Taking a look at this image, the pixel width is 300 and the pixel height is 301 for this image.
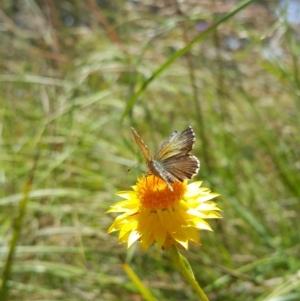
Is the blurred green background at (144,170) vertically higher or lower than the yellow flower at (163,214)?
higher

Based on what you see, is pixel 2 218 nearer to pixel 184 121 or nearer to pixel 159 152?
pixel 184 121

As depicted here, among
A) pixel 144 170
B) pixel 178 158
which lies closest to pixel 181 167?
pixel 178 158

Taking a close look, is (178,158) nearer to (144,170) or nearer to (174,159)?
(174,159)

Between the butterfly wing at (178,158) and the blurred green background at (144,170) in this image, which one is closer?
the butterfly wing at (178,158)

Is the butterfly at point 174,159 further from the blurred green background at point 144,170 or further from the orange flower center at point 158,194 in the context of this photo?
the blurred green background at point 144,170

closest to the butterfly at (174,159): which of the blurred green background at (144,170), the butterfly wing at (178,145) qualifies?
the butterfly wing at (178,145)

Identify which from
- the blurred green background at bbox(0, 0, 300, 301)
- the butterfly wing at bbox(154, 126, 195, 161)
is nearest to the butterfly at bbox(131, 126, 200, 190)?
the butterfly wing at bbox(154, 126, 195, 161)
